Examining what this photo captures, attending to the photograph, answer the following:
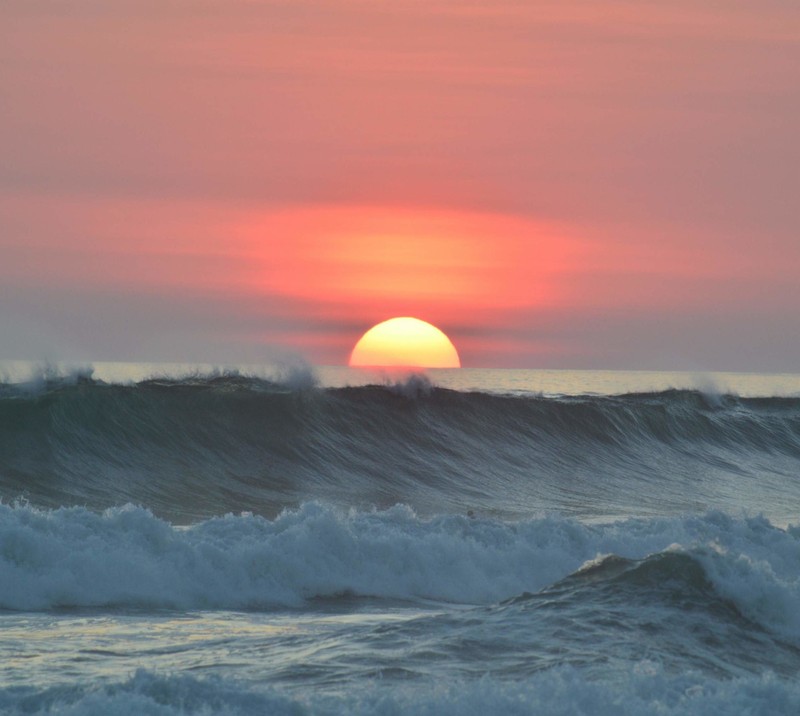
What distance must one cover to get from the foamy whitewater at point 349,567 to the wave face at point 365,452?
9 centimetres

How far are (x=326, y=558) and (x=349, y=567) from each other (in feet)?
0.99

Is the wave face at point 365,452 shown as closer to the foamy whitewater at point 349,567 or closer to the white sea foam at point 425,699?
the foamy whitewater at point 349,567

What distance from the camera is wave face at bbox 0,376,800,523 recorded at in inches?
852

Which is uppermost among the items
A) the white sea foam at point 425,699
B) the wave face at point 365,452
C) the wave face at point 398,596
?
the wave face at point 365,452

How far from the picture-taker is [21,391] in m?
Answer: 25.1

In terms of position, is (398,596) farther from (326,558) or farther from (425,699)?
(425,699)

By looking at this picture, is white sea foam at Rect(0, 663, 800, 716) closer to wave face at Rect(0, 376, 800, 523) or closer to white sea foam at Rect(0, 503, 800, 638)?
white sea foam at Rect(0, 503, 800, 638)

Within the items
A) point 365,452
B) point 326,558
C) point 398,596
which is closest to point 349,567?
point 326,558

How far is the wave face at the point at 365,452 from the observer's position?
21641 mm

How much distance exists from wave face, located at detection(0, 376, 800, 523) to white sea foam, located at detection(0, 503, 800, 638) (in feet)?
16.5

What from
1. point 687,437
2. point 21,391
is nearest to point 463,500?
point 21,391

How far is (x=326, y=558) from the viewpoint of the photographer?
13.7 metres

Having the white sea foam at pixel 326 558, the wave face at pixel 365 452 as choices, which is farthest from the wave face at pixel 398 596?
the wave face at pixel 365 452

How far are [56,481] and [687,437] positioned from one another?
19.9m
